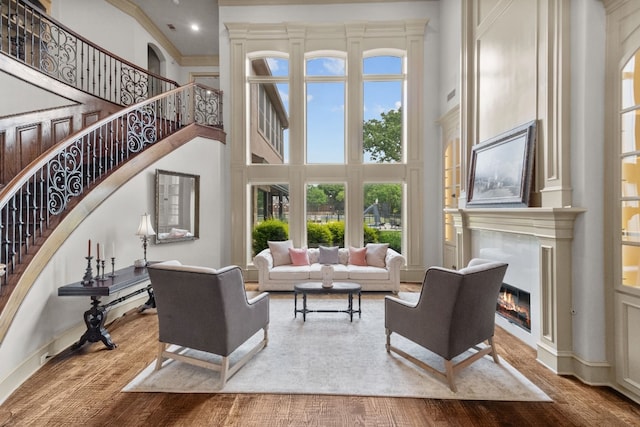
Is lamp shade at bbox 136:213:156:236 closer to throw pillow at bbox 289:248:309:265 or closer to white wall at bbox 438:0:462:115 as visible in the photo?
throw pillow at bbox 289:248:309:265

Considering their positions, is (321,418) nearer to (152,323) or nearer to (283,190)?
(152,323)

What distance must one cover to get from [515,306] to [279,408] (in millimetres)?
2916

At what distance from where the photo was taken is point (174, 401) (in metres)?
2.34

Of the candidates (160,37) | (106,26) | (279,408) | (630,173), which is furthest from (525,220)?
(160,37)

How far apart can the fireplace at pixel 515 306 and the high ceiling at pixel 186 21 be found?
7.81m

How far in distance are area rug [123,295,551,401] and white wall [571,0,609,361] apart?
74cm

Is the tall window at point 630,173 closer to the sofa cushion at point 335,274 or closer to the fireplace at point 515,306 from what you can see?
the fireplace at point 515,306

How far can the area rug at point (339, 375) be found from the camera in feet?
8.05

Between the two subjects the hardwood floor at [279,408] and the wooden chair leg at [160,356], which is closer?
the hardwood floor at [279,408]

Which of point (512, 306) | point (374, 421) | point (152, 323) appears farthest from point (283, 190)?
point (374, 421)

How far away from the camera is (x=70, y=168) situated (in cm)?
391

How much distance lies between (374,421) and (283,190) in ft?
16.6

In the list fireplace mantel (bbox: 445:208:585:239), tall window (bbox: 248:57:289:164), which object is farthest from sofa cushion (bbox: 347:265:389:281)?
tall window (bbox: 248:57:289:164)

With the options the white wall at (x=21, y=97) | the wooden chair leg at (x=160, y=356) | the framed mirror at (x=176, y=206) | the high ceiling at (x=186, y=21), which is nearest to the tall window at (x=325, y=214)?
the framed mirror at (x=176, y=206)
